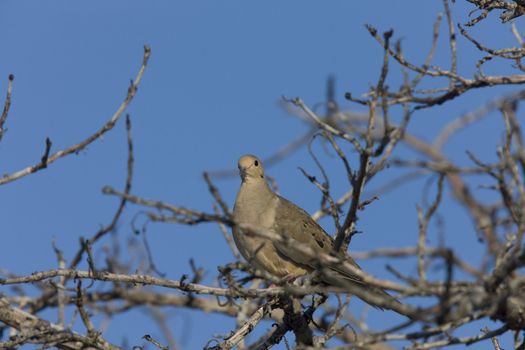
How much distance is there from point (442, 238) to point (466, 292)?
37 centimetres

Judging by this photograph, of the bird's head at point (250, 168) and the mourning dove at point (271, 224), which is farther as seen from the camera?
the bird's head at point (250, 168)

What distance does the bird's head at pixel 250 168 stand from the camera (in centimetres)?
716

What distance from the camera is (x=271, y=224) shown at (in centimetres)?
657

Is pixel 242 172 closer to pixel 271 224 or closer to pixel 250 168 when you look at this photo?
pixel 250 168

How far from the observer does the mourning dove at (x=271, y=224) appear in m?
6.20

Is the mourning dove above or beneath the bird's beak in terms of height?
beneath

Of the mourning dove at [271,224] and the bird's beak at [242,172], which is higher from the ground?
the bird's beak at [242,172]

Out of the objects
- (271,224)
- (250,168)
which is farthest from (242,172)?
(271,224)

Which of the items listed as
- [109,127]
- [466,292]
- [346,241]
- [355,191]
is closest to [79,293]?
[109,127]

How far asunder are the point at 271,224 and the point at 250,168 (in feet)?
2.60

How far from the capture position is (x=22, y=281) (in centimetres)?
476

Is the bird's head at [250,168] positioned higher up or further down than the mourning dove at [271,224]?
higher up

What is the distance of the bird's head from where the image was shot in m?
7.16

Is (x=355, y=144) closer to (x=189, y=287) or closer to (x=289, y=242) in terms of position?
(x=289, y=242)
